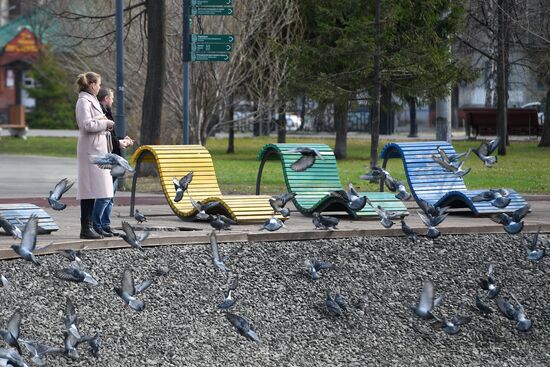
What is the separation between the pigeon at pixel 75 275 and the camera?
1056 centimetres

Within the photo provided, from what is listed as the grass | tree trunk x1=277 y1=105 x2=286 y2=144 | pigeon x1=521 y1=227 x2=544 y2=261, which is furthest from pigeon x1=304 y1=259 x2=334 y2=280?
tree trunk x1=277 y1=105 x2=286 y2=144

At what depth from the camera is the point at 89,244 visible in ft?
38.1

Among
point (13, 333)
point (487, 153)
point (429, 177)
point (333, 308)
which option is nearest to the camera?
point (13, 333)

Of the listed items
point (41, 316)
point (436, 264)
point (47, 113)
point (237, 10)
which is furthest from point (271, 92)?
point (47, 113)

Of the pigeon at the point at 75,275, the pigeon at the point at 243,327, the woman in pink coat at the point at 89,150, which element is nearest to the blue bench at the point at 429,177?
the woman in pink coat at the point at 89,150

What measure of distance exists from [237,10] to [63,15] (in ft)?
19.8

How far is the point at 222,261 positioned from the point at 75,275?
66.3 inches

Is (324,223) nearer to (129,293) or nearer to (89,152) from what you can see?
(89,152)

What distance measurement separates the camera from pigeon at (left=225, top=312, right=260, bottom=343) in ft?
34.9

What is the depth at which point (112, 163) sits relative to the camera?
11.9 metres

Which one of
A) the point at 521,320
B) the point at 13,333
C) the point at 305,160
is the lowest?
the point at 521,320

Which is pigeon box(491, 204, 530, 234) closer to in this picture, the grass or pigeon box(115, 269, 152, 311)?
pigeon box(115, 269, 152, 311)

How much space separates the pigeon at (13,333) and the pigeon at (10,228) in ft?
5.80

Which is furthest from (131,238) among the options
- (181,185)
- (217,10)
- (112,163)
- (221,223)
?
(217,10)
